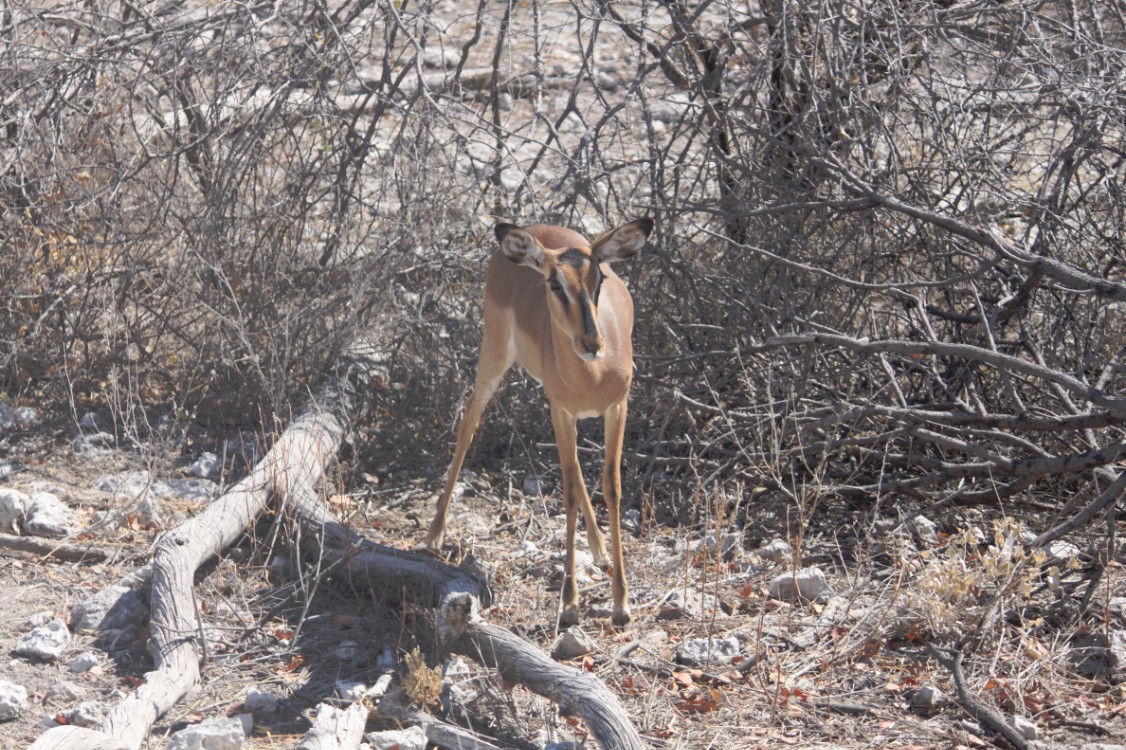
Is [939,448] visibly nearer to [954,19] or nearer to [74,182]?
[954,19]

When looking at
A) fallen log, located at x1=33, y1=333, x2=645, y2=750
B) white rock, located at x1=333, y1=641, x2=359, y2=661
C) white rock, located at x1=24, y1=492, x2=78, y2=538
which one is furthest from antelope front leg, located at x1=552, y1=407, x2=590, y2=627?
white rock, located at x1=24, y1=492, x2=78, y2=538

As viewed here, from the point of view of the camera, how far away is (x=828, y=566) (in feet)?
20.4

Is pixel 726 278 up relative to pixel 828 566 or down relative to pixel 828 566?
up

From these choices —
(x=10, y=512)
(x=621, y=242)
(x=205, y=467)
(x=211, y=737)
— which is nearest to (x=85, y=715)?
(x=211, y=737)

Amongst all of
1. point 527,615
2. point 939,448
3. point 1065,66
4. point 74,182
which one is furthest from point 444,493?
point 1065,66

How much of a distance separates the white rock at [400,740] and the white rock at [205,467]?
3.03 m

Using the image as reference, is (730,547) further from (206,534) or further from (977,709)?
(206,534)

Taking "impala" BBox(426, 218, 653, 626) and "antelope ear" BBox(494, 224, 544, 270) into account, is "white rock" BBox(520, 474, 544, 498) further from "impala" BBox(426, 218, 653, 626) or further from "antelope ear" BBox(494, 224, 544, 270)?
"antelope ear" BBox(494, 224, 544, 270)

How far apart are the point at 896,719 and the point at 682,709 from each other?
795mm

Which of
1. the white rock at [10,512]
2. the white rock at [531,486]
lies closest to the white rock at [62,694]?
the white rock at [10,512]

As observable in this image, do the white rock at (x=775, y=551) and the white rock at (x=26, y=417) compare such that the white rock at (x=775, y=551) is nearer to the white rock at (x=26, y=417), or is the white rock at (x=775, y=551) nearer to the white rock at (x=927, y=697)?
the white rock at (x=927, y=697)

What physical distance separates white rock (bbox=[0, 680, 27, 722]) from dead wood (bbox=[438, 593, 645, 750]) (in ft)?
5.09

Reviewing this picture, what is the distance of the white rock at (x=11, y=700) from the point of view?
4.70 m

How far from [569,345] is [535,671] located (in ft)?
4.92
